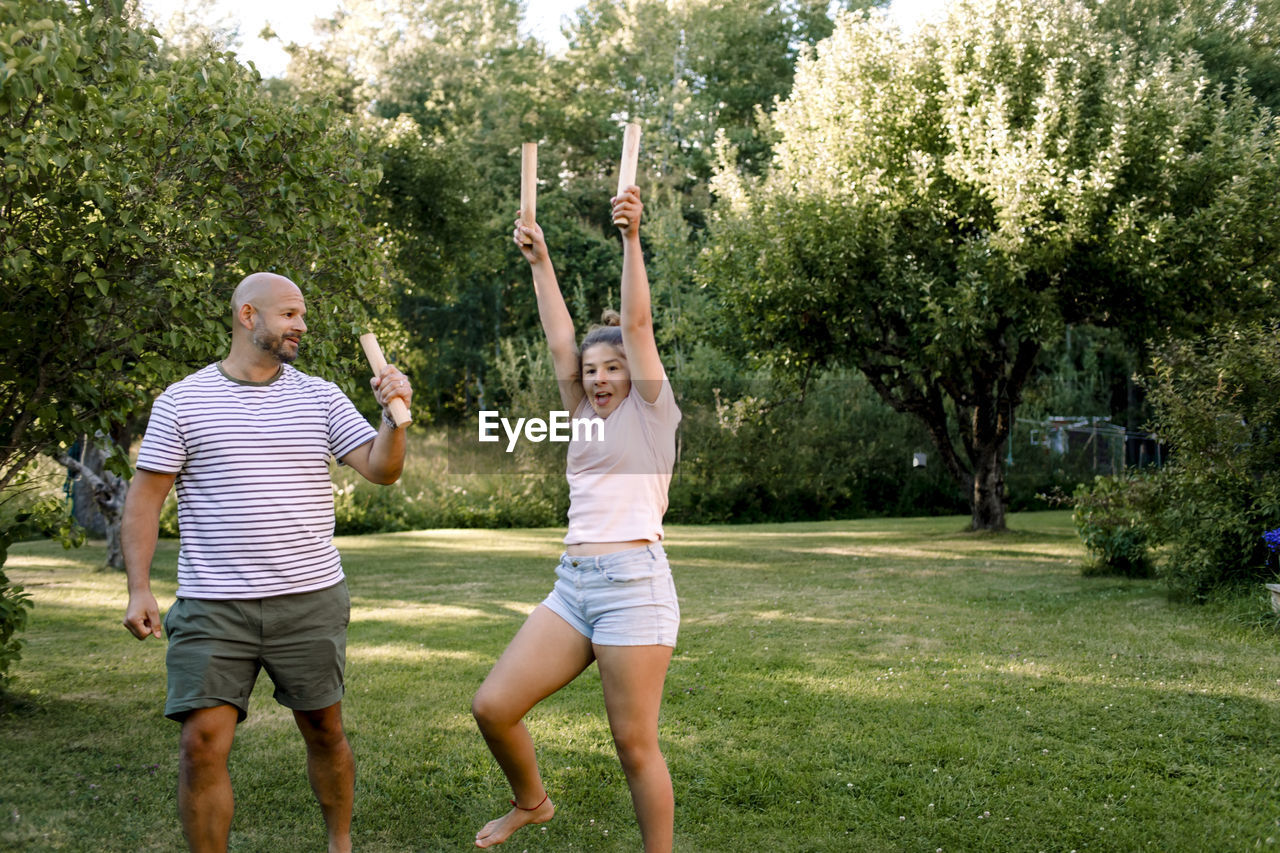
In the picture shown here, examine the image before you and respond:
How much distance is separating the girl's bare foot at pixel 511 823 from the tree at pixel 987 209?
10.5 metres

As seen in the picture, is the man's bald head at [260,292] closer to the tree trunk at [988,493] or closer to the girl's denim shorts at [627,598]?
the girl's denim shorts at [627,598]

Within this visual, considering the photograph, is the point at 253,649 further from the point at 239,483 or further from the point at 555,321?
the point at 555,321

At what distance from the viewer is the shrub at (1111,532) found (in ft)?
36.3

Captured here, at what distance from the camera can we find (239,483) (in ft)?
11.6

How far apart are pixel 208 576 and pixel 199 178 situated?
3.36 meters

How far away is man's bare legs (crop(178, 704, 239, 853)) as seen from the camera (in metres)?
3.40

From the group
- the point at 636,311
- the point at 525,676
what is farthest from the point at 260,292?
the point at 525,676

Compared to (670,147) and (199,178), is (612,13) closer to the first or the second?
(670,147)

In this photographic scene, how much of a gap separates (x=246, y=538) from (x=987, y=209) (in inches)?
499

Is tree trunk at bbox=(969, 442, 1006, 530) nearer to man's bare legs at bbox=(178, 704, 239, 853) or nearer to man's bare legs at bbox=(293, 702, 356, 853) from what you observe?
man's bare legs at bbox=(293, 702, 356, 853)

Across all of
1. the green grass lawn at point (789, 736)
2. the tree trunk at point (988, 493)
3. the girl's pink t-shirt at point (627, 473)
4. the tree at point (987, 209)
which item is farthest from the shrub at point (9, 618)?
the tree trunk at point (988, 493)

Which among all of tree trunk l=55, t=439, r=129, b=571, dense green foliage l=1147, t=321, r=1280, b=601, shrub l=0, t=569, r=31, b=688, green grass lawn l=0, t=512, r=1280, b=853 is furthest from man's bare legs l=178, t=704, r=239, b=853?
tree trunk l=55, t=439, r=129, b=571

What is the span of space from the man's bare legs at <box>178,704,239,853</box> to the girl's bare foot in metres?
0.89

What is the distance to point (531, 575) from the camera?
43.0 ft
